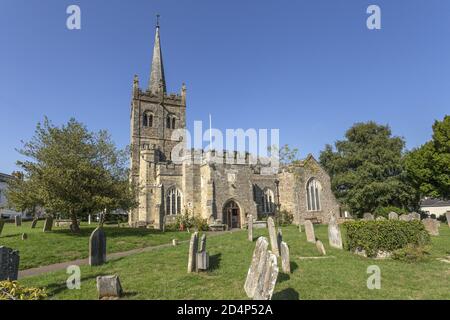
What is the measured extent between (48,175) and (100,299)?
40.8 ft

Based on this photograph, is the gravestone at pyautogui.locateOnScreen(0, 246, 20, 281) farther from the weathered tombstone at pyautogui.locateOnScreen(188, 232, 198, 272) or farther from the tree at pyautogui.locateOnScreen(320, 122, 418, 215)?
the tree at pyautogui.locateOnScreen(320, 122, 418, 215)

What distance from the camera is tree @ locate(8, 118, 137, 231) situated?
16.7m

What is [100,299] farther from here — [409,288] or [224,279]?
[409,288]

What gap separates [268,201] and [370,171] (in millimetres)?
10791

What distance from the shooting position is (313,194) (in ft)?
103

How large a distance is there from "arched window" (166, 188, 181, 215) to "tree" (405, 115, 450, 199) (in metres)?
23.0

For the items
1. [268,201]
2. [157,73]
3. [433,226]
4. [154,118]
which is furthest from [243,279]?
[157,73]

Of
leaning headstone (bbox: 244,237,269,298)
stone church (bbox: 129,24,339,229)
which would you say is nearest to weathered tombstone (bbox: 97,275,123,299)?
leaning headstone (bbox: 244,237,269,298)

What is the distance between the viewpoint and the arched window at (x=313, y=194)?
101 ft

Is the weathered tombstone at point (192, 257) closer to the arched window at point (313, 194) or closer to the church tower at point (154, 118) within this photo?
the arched window at point (313, 194)

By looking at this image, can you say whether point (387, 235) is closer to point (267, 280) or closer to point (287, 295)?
point (287, 295)

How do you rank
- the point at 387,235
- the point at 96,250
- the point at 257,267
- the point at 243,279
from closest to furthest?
the point at 257,267
the point at 243,279
the point at 96,250
the point at 387,235

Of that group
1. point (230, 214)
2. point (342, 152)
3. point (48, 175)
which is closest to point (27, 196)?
point (48, 175)
